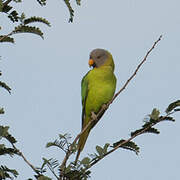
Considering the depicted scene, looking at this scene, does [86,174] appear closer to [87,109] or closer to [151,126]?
[151,126]

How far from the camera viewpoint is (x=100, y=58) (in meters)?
7.06

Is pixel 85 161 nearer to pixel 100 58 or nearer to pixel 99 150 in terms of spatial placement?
pixel 99 150

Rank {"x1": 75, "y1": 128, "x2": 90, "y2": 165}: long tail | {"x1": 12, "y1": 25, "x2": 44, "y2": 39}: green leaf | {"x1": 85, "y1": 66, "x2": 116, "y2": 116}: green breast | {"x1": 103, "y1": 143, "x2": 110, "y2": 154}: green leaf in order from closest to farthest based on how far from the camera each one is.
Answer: {"x1": 103, "y1": 143, "x2": 110, "y2": 154}: green leaf < {"x1": 12, "y1": 25, "x2": 44, "y2": 39}: green leaf < {"x1": 75, "y1": 128, "x2": 90, "y2": 165}: long tail < {"x1": 85, "y1": 66, "x2": 116, "y2": 116}: green breast

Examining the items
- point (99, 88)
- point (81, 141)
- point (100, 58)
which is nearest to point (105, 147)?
point (81, 141)

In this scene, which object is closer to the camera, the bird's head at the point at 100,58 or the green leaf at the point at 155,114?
the green leaf at the point at 155,114

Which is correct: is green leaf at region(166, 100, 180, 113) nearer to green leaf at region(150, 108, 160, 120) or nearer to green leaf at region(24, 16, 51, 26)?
green leaf at region(150, 108, 160, 120)

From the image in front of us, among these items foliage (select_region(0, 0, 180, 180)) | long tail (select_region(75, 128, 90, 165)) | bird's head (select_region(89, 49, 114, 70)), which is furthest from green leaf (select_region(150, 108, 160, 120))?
bird's head (select_region(89, 49, 114, 70))

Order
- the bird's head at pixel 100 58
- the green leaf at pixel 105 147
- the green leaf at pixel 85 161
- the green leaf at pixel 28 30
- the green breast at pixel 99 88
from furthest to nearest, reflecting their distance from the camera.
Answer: the bird's head at pixel 100 58 → the green breast at pixel 99 88 → the green leaf at pixel 28 30 → the green leaf at pixel 105 147 → the green leaf at pixel 85 161

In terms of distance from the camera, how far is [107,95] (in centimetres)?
633

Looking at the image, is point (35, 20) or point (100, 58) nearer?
point (35, 20)

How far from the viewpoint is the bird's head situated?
6982 mm

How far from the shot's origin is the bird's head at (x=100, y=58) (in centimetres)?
698

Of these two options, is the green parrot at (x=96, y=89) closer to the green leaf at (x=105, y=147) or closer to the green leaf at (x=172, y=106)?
the green leaf at (x=105, y=147)

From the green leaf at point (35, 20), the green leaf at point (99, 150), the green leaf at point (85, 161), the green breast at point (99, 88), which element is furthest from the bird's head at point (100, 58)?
the green leaf at point (85, 161)
